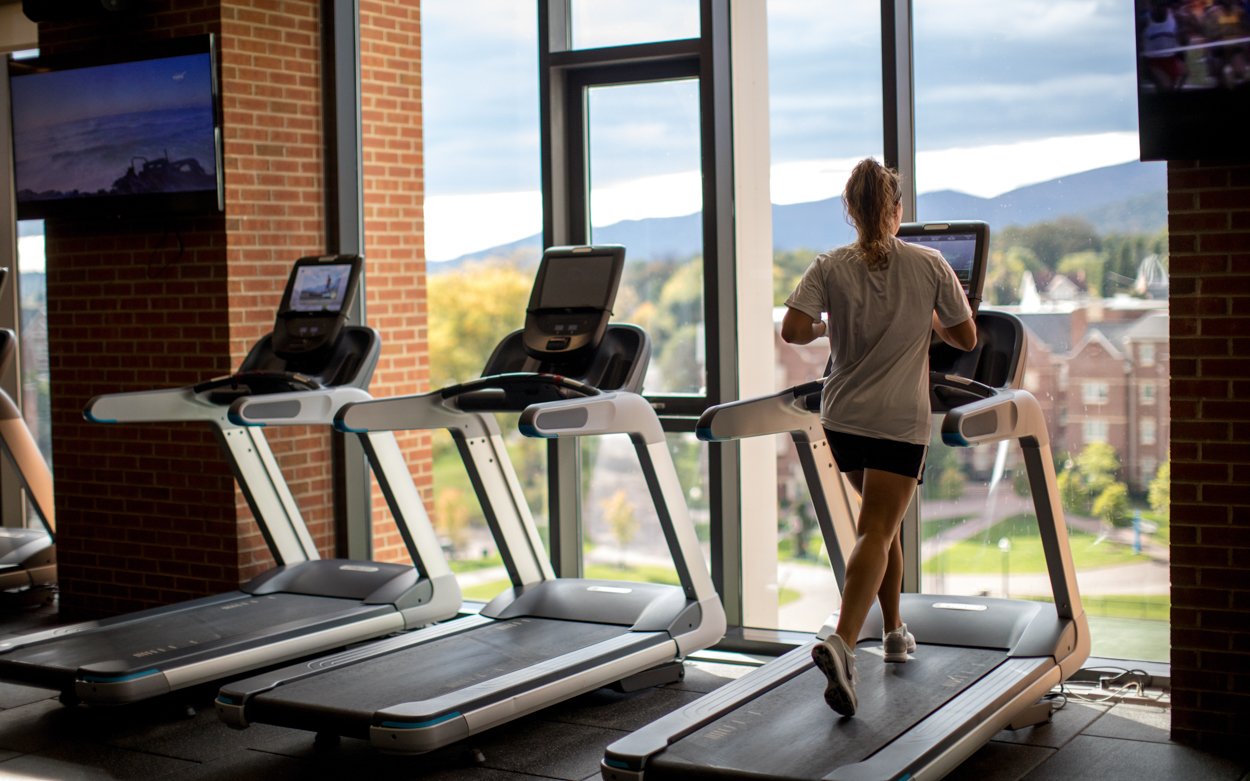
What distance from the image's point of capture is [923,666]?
3715 mm

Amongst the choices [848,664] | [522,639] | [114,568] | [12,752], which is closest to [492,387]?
[522,639]

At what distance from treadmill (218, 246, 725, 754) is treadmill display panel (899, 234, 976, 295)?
3.80 feet

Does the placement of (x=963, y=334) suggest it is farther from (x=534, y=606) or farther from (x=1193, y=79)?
(x=534, y=606)

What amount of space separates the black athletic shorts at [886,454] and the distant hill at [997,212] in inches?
58.4

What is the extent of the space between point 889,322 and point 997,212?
1.44 meters

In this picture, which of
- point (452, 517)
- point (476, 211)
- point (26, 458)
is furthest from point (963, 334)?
point (26, 458)

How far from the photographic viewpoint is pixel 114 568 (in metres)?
5.83

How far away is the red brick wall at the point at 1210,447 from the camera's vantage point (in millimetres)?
3609

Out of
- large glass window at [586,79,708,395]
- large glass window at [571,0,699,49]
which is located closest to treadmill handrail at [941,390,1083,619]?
large glass window at [586,79,708,395]

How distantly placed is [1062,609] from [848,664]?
0.99 meters

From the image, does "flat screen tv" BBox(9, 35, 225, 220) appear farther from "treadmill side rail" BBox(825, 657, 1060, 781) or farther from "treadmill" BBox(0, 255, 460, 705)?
"treadmill side rail" BBox(825, 657, 1060, 781)

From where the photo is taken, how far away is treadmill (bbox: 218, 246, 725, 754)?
3648 millimetres

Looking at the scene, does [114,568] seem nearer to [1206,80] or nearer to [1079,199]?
[1079,199]

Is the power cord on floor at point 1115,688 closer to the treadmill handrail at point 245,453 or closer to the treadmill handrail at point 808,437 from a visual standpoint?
the treadmill handrail at point 808,437
